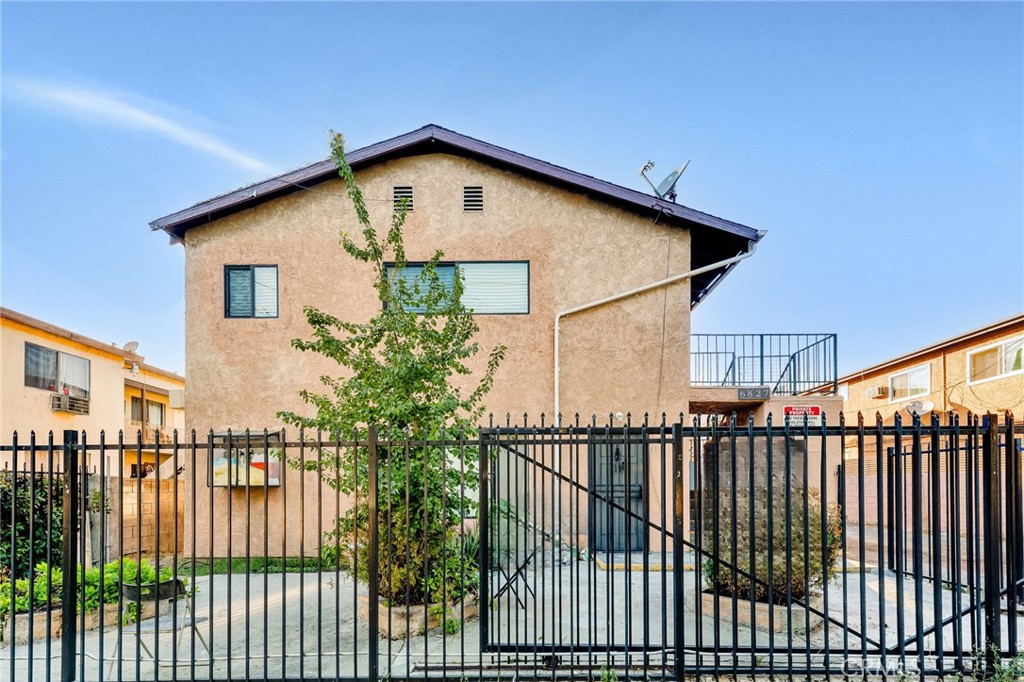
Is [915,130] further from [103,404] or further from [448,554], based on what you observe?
[103,404]

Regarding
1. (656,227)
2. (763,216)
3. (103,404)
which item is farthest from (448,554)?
(103,404)

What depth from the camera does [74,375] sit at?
1952 centimetres

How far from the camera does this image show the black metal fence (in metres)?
5.22

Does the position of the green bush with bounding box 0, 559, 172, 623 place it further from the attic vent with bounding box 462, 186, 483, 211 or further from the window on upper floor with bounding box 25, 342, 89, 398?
the window on upper floor with bounding box 25, 342, 89, 398

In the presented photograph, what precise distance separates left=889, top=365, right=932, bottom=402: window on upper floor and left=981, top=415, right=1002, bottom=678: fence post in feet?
57.5

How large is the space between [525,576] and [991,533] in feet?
13.2

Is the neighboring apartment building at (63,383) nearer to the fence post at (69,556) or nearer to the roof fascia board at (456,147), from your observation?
the roof fascia board at (456,147)

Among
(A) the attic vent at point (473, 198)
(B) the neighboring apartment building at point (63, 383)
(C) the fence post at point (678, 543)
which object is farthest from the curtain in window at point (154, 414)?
(C) the fence post at point (678, 543)

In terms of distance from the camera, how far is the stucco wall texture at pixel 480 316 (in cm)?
1140

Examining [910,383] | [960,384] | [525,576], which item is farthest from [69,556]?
[910,383]

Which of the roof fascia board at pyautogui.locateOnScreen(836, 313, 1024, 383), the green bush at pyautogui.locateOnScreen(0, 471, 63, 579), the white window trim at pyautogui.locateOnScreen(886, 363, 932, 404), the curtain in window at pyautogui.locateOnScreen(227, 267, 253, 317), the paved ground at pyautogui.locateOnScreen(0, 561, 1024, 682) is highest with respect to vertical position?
the curtain in window at pyautogui.locateOnScreen(227, 267, 253, 317)

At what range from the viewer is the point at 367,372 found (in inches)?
289

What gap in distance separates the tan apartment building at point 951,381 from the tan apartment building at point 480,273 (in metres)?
7.05

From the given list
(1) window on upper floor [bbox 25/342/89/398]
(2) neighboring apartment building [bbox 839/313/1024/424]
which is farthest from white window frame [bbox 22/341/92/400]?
(2) neighboring apartment building [bbox 839/313/1024/424]
